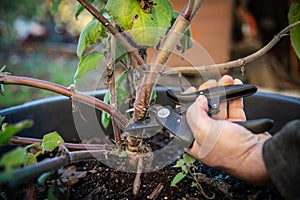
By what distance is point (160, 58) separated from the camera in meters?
0.53

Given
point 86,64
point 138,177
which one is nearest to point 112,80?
point 86,64

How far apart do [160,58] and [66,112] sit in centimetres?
33

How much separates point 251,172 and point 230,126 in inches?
2.3

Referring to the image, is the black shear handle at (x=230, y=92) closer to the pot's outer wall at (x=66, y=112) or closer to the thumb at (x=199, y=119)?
the thumb at (x=199, y=119)

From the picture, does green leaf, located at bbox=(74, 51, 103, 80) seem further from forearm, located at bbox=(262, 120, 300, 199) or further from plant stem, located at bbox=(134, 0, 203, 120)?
forearm, located at bbox=(262, 120, 300, 199)

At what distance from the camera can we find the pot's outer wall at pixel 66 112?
2.32 ft

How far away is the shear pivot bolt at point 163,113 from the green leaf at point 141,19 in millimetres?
97

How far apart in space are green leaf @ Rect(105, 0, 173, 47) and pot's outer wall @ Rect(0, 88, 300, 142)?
0.94ft

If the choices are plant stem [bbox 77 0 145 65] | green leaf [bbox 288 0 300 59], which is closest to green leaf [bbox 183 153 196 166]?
plant stem [bbox 77 0 145 65]

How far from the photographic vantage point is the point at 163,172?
611 millimetres

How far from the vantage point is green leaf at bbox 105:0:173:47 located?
0.52m

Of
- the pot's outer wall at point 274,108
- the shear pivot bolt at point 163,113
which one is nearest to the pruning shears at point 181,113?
the shear pivot bolt at point 163,113

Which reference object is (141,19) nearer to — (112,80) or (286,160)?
(112,80)

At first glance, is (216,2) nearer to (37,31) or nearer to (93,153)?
(93,153)
